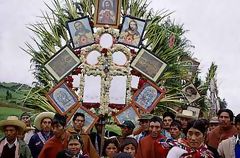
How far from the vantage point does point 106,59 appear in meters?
10.6

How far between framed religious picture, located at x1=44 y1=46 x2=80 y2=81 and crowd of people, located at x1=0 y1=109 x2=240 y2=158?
3.75 meters

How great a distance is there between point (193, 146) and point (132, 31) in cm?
714

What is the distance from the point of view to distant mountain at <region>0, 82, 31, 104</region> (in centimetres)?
1157

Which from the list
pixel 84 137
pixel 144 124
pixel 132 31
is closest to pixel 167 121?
pixel 144 124

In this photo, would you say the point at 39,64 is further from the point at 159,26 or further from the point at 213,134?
the point at 213,134

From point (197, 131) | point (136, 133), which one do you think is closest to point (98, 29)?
point (136, 133)

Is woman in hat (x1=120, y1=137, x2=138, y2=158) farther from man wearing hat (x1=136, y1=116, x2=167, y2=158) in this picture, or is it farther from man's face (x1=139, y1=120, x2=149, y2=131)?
man's face (x1=139, y1=120, x2=149, y2=131)

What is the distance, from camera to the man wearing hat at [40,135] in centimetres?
585

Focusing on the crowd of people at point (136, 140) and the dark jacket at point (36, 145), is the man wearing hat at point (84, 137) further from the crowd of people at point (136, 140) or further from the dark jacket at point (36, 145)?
the dark jacket at point (36, 145)

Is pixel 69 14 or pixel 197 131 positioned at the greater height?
pixel 69 14

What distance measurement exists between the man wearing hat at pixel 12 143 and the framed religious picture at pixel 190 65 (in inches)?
291

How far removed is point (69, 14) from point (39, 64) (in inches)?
59.8

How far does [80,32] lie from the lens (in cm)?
1081

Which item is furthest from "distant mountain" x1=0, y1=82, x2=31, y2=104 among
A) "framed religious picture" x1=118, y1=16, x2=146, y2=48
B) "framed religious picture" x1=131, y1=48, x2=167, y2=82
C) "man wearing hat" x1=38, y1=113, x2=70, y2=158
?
"man wearing hat" x1=38, y1=113, x2=70, y2=158
